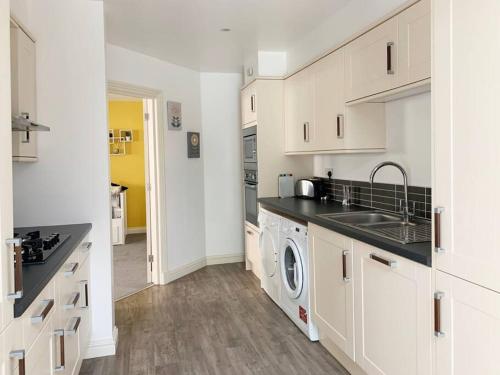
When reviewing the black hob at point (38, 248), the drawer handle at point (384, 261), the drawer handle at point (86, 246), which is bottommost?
the drawer handle at point (86, 246)

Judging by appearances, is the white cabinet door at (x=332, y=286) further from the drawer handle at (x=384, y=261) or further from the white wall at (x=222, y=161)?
the white wall at (x=222, y=161)

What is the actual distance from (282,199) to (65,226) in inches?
80.3

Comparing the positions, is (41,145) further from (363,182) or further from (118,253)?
(118,253)

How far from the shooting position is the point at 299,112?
12.9 feet

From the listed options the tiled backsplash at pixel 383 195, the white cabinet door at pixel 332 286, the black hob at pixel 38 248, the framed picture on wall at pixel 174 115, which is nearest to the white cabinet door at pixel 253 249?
the tiled backsplash at pixel 383 195

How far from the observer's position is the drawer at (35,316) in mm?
1354

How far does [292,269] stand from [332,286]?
84 cm

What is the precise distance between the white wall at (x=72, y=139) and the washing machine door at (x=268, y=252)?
56.3 inches

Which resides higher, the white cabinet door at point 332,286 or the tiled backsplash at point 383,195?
the tiled backsplash at point 383,195

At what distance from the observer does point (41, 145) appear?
2.81 meters

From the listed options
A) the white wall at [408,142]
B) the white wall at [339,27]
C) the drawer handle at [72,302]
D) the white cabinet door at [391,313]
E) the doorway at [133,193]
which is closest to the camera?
the white cabinet door at [391,313]

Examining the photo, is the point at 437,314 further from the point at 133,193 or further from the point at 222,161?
the point at 133,193

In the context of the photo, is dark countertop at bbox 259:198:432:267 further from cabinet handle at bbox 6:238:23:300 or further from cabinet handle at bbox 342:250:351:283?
cabinet handle at bbox 6:238:23:300

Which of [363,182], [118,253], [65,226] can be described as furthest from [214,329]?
[118,253]
